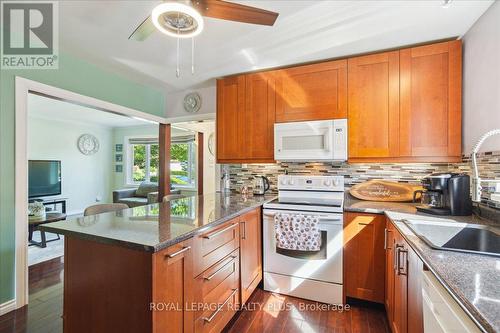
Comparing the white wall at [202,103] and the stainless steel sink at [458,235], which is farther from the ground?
the white wall at [202,103]

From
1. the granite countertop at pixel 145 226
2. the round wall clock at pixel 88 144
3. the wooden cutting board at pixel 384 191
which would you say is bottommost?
the granite countertop at pixel 145 226

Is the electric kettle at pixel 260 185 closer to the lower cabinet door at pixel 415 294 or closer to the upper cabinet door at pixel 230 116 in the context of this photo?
the upper cabinet door at pixel 230 116

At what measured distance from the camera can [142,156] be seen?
6.51 meters

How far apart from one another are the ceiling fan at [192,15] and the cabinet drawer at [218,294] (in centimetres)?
141

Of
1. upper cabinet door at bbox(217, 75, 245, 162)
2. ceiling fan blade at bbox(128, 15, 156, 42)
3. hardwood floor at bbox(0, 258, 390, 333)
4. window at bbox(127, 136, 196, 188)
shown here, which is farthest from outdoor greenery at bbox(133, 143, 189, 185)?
ceiling fan blade at bbox(128, 15, 156, 42)

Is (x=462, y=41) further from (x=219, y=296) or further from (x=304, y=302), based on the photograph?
(x=219, y=296)

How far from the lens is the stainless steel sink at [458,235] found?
1.13 metres

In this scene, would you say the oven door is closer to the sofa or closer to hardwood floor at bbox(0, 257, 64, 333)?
hardwood floor at bbox(0, 257, 64, 333)

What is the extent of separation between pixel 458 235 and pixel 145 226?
67.4 inches

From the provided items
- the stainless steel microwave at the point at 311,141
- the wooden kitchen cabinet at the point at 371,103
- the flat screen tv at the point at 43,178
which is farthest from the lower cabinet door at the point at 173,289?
the flat screen tv at the point at 43,178

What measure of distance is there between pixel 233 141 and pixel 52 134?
208 inches

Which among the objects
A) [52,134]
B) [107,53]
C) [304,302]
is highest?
[107,53]

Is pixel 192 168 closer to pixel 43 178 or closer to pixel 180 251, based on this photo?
pixel 43 178

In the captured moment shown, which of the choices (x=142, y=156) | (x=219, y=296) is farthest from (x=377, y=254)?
(x=142, y=156)
